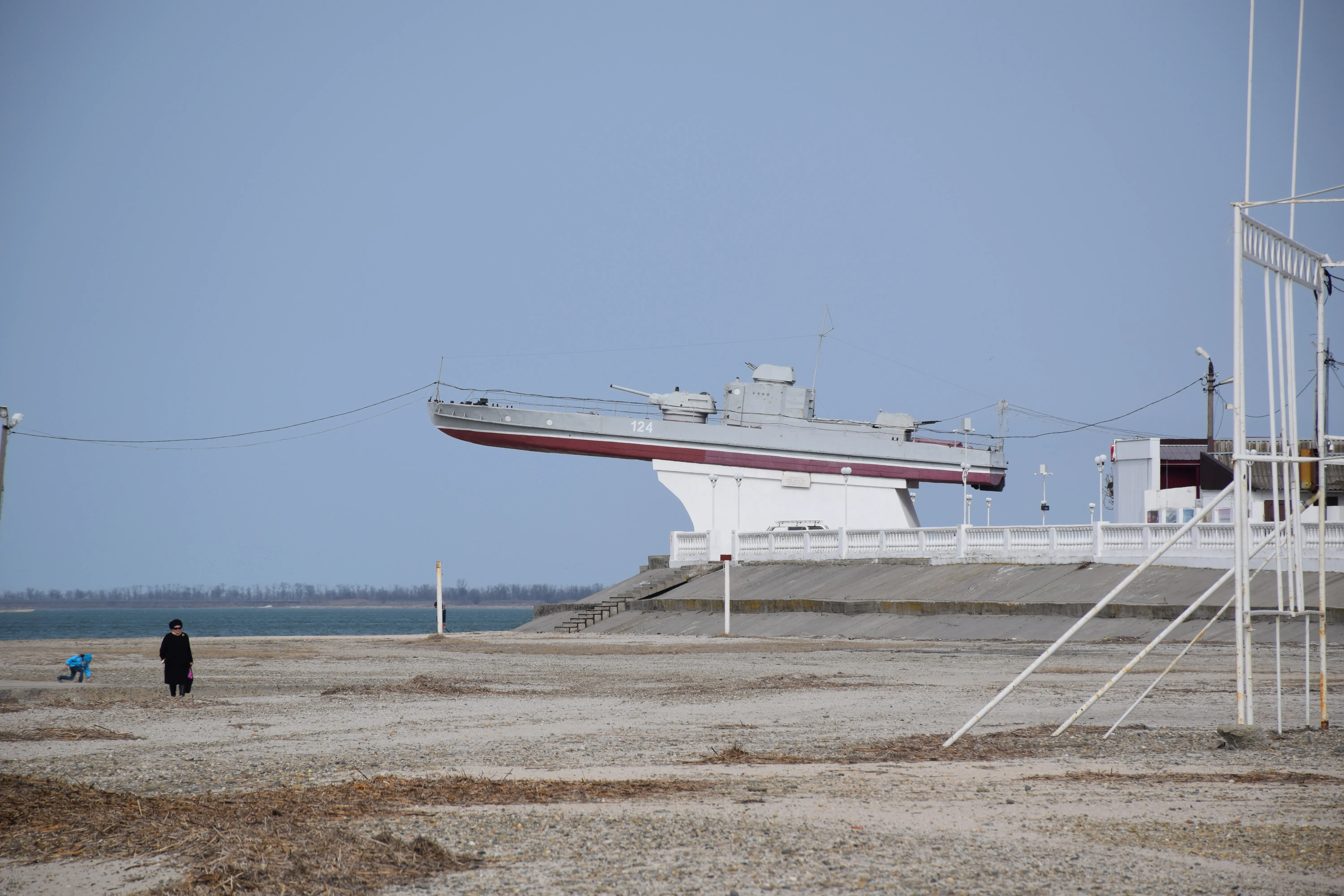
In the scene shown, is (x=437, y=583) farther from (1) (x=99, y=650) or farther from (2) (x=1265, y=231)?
(2) (x=1265, y=231)

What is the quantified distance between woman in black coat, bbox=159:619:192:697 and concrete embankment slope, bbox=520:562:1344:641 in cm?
1933

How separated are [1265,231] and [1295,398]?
1.51m

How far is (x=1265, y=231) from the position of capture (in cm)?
1051

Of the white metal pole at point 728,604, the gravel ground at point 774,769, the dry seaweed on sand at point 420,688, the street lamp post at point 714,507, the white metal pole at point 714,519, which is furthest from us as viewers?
the street lamp post at point 714,507

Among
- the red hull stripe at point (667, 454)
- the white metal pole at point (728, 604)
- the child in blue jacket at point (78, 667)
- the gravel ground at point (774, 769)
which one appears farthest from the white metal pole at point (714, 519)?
the child in blue jacket at point (78, 667)

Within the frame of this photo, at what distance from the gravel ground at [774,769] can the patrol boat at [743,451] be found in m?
33.9

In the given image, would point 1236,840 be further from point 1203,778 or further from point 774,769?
point 774,769

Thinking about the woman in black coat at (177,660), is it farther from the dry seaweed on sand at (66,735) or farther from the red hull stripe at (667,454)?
the red hull stripe at (667,454)

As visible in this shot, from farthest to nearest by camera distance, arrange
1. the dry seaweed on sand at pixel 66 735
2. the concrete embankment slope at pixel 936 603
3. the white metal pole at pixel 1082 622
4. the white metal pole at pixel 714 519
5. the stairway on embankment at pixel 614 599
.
Result: the white metal pole at pixel 714 519 < the stairway on embankment at pixel 614 599 < the concrete embankment slope at pixel 936 603 < the dry seaweed on sand at pixel 66 735 < the white metal pole at pixel 1082 622

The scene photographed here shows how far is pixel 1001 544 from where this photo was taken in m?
38.6

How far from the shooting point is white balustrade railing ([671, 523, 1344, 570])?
31.7 m

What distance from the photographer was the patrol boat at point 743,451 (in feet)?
178

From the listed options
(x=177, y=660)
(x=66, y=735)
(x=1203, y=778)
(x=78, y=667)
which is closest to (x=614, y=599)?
(x=78, y=667)

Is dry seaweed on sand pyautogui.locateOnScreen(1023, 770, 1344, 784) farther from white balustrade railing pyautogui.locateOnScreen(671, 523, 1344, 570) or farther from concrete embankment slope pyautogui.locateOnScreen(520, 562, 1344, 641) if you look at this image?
concrete embankment slope pyautogui.locateOnScreen(520, 562, 1344, 641)
